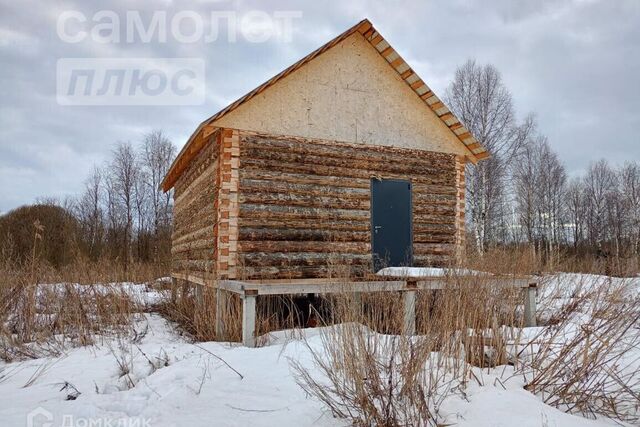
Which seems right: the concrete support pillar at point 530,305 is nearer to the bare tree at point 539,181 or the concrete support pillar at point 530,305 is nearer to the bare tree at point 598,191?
the bare tree at point 539,181

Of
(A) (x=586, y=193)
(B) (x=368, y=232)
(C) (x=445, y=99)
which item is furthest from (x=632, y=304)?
(A) (x=586, y=193)

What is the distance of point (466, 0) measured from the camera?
1225 cm

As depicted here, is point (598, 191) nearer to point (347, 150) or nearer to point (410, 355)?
point (347, 150)

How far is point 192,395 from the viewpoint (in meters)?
4.16

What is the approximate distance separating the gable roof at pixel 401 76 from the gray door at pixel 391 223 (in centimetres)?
189

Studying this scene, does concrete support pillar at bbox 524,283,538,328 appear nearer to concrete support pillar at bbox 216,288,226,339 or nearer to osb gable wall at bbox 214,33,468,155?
osb gable wall at bbox 214,33,468,155

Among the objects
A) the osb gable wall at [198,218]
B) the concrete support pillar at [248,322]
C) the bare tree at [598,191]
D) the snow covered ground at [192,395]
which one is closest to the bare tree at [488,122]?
the osb gable wall at [198,218]

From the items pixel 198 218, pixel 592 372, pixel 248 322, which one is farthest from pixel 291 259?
pixel 592 372

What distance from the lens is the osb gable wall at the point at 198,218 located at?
894cm

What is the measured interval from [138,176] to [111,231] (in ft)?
21.1

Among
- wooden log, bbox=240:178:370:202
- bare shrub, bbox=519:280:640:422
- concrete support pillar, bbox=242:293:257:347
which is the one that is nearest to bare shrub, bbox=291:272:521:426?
bare shrub, bbox=519:280:640:422

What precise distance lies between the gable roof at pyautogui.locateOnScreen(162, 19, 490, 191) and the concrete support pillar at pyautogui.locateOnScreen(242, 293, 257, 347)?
3.51 metres

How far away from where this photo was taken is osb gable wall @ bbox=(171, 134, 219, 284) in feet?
29.3

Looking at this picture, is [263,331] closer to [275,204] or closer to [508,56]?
[275,204]
